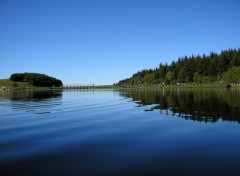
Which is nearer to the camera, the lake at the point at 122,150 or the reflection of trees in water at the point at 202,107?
the lake at the point at 122,150

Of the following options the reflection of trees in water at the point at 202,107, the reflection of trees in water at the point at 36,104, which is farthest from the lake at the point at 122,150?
the reflection of trees in water at the point at 36,104

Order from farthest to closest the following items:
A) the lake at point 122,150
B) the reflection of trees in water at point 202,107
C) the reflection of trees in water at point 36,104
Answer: the reflection of trees in water at point 36,104, the reflection of trees in water at point 202,107, the lake at point 122,150

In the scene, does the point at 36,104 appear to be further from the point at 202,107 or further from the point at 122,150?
the point at 122,150

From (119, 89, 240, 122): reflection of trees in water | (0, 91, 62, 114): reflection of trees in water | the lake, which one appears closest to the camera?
the lake

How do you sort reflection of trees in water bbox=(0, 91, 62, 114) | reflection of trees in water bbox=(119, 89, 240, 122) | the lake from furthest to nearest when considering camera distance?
reflection of trees in water bbox=(0, 91, 62, 114) < reflection of trees in water bbox=(119, 89, 240, 122) < the lake

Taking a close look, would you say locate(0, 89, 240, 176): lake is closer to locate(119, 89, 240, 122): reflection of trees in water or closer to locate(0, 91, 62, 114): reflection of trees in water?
locate(119, 89, 240, 122): reflection of trees in water

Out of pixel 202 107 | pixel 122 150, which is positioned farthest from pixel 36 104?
pixel 122 150

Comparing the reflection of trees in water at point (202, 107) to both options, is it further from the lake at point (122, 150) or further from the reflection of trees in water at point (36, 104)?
Result: the reflection of trees in water at point (36, 104)

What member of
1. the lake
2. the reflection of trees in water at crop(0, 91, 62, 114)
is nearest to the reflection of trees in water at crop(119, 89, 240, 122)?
the lake

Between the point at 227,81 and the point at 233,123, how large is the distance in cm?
13408

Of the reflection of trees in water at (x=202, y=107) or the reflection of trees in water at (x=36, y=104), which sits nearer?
the reflection of trees in water at (x=202, y=107)

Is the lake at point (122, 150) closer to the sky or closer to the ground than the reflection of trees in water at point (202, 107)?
closer to the ground

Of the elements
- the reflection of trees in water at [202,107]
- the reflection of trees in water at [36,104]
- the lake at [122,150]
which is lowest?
the lake at [122,150]

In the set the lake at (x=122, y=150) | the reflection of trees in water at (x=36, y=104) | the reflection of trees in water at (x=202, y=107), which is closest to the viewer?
the lake at (x=122, y=150)
